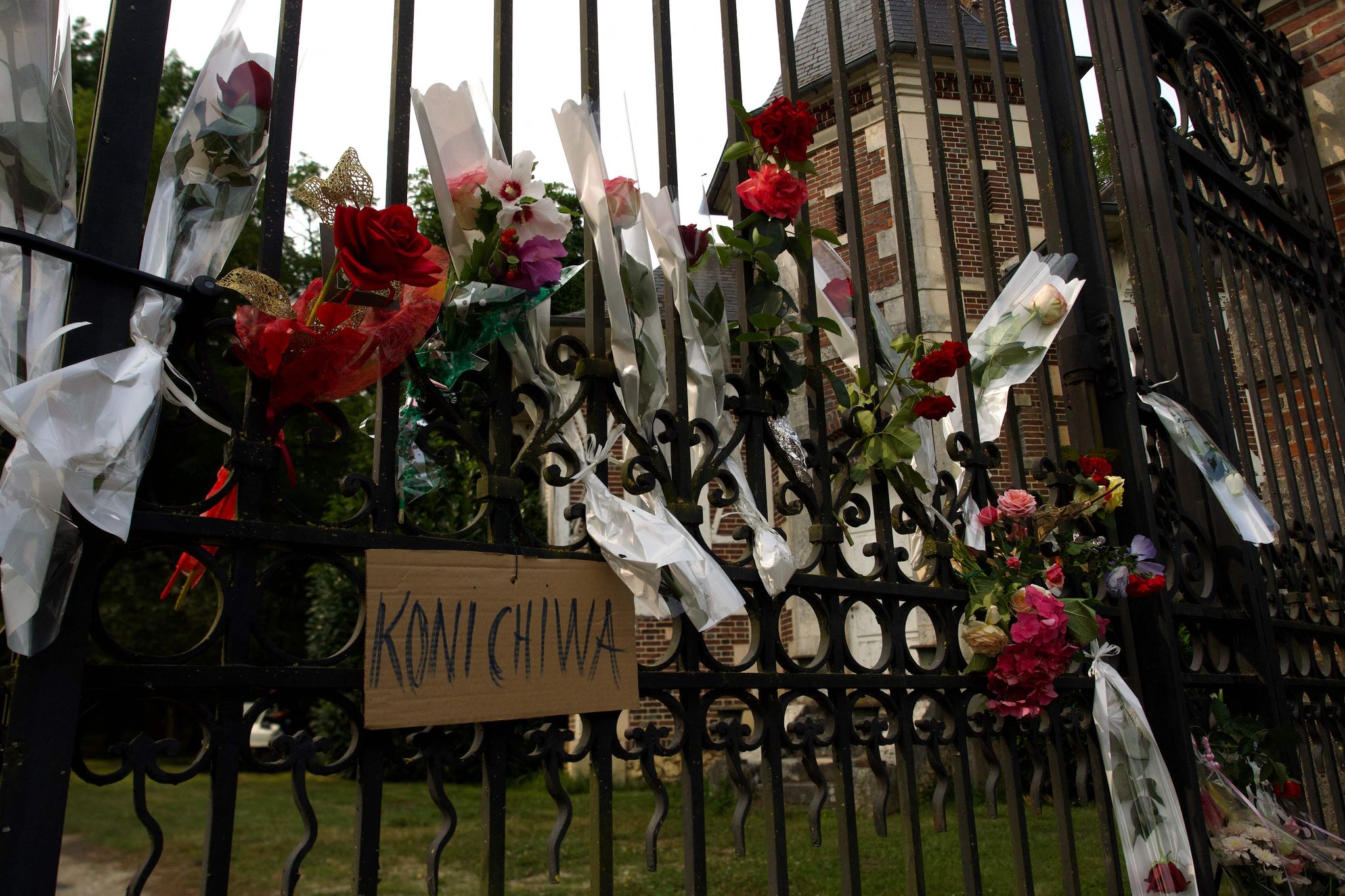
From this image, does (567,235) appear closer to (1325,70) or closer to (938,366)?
(938,366)

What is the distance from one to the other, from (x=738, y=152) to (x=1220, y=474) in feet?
5.95

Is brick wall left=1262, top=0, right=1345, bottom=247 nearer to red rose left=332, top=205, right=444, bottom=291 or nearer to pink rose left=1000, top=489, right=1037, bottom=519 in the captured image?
pink rose left=1000, top=489, right=1037, bottom=519

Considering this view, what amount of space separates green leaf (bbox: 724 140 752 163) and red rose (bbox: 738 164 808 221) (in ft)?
0.22

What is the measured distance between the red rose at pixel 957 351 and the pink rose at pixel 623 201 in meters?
0.84

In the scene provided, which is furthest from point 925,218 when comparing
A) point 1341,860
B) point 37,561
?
point 37,561

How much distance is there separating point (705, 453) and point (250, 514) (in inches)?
37.4

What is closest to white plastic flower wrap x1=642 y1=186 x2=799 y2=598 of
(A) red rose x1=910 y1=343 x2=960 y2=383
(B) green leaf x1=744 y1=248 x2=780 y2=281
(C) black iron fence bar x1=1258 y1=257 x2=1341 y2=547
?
(B) green leaf x1=744 y1=248 x2=780 y2=281

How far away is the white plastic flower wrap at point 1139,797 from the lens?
2447 mm

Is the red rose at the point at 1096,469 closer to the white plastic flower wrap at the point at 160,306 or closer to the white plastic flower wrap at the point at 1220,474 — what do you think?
the white plastic flower wrap at the point at 1220,474

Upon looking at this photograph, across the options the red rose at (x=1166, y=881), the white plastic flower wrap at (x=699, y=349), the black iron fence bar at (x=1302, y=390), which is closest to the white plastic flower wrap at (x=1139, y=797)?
the red rose at (x=1166, y=881)

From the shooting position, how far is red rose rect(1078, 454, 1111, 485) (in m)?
2.69

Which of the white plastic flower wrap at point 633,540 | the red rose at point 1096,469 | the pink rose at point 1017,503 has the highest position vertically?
the red rose at point 1096,469

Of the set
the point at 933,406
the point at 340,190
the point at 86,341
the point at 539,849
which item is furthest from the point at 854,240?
the point at 539,849

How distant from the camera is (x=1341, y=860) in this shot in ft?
9.07
